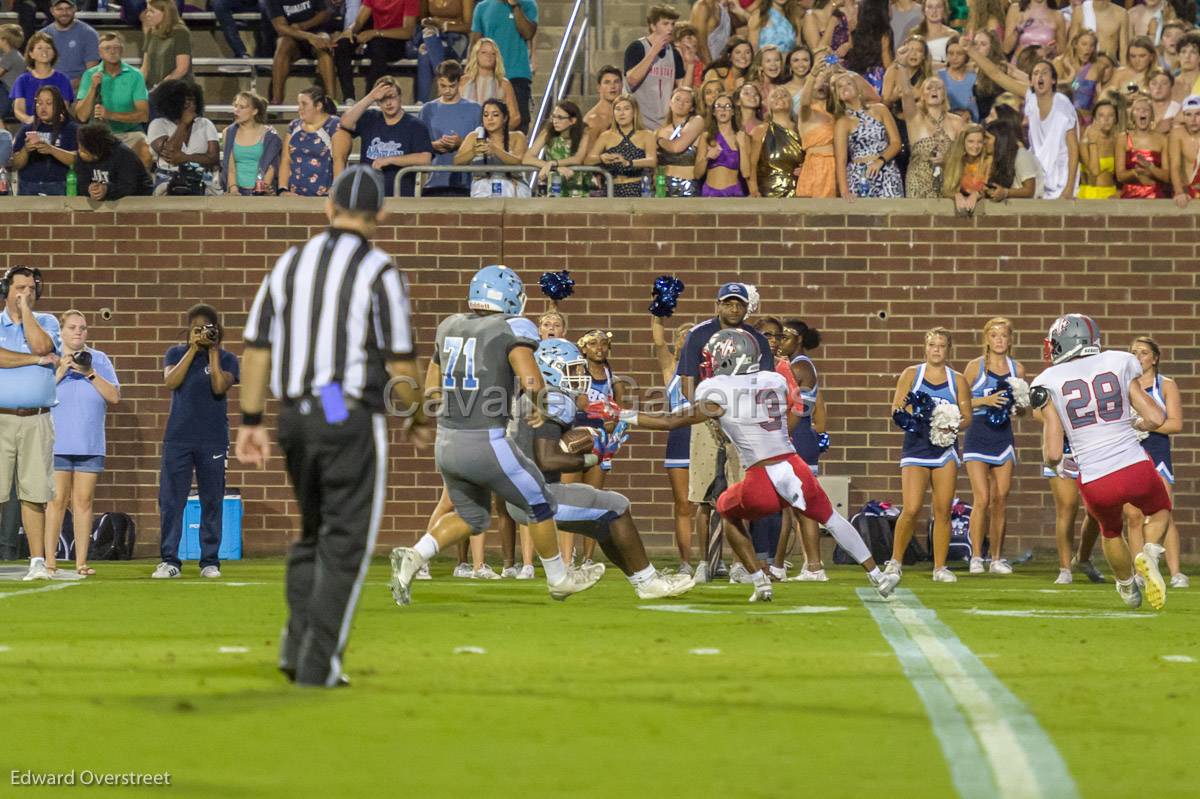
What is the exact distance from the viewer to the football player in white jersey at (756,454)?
38.8ft

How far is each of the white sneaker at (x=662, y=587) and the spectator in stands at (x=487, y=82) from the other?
8.23m

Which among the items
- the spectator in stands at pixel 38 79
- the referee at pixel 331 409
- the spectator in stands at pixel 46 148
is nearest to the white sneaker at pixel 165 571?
the spectator in stands at pixel 46 148

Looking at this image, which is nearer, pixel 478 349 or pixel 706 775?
pixel 706 775

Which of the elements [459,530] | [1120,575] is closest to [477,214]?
[459,530]

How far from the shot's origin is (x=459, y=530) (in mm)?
11398

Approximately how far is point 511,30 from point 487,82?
137cm

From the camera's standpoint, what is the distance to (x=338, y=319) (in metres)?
6.82

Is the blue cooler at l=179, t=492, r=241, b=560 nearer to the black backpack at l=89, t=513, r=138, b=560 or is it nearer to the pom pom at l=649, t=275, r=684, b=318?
the black backpack at l=89, t=513, r=138, b=560

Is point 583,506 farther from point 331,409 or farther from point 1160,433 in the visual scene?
point 1160,433

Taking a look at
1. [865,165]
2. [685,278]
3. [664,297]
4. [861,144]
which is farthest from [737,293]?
[865,165]

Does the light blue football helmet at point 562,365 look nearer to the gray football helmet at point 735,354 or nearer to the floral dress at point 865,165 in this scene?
the gray football helmet at point 735,354

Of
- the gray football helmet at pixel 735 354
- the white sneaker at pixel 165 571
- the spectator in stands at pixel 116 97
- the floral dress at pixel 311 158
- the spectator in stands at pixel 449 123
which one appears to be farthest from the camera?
the spectator in stands at pixel 116 97

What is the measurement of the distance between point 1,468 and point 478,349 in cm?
486

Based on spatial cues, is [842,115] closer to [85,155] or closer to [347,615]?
[85,155]
